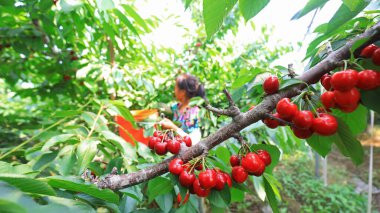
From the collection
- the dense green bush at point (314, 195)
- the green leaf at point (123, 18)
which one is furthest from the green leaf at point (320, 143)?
the dense green bush at point (314, 195)

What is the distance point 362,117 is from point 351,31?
25 centimetres

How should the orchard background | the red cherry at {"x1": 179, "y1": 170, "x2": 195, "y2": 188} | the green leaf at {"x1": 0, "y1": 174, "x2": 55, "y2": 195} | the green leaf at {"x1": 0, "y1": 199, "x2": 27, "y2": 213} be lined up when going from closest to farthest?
1. the green leaf at {"x1": 0, "y1": 199, "x2": 27, "y2": 213}
2. the green leaf at {"x1": 0, "y1": 174, "x2": 55, "y2": 195}
3. the orchard background
4. the red cherry at {"x1": 179, "y1": 170, "x2": 195, "y2": 188}

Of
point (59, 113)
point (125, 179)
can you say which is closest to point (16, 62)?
point (59, 113)

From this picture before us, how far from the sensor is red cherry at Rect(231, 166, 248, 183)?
0.73 meters

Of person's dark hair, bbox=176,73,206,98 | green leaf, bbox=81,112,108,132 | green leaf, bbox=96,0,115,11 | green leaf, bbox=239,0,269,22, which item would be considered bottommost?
green leaf, bbox=239,0,269,22

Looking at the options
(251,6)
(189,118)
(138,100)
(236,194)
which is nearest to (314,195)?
(189,118)

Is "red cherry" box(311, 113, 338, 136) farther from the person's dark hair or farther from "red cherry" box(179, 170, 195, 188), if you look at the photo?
the person's dark hair

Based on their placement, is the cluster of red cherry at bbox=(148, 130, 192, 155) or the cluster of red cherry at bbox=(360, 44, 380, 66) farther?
the cluster of red cherry at bbox=(148, 130, 192, 155)

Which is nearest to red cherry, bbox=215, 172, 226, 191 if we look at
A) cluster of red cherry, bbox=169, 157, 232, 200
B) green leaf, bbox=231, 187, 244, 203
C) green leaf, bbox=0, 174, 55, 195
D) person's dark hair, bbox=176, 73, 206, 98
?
cluster of red cherry, bbox=169, 157, 232, 200

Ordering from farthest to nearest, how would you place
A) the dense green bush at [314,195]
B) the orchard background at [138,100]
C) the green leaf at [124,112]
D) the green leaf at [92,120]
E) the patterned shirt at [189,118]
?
the dense green bush at [314,195] → the patterned shirt at [189,118] → the green leaf at [124,112] → the green leaf at [92,120] → the orchard background at [138,100]

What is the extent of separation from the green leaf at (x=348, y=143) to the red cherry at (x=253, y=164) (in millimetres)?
199

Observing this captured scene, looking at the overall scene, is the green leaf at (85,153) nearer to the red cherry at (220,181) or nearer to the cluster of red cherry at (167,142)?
the cluster of red cherry at (167,142)

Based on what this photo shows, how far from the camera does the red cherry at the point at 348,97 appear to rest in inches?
21.4

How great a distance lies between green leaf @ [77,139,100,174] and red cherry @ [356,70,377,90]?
79 cm
